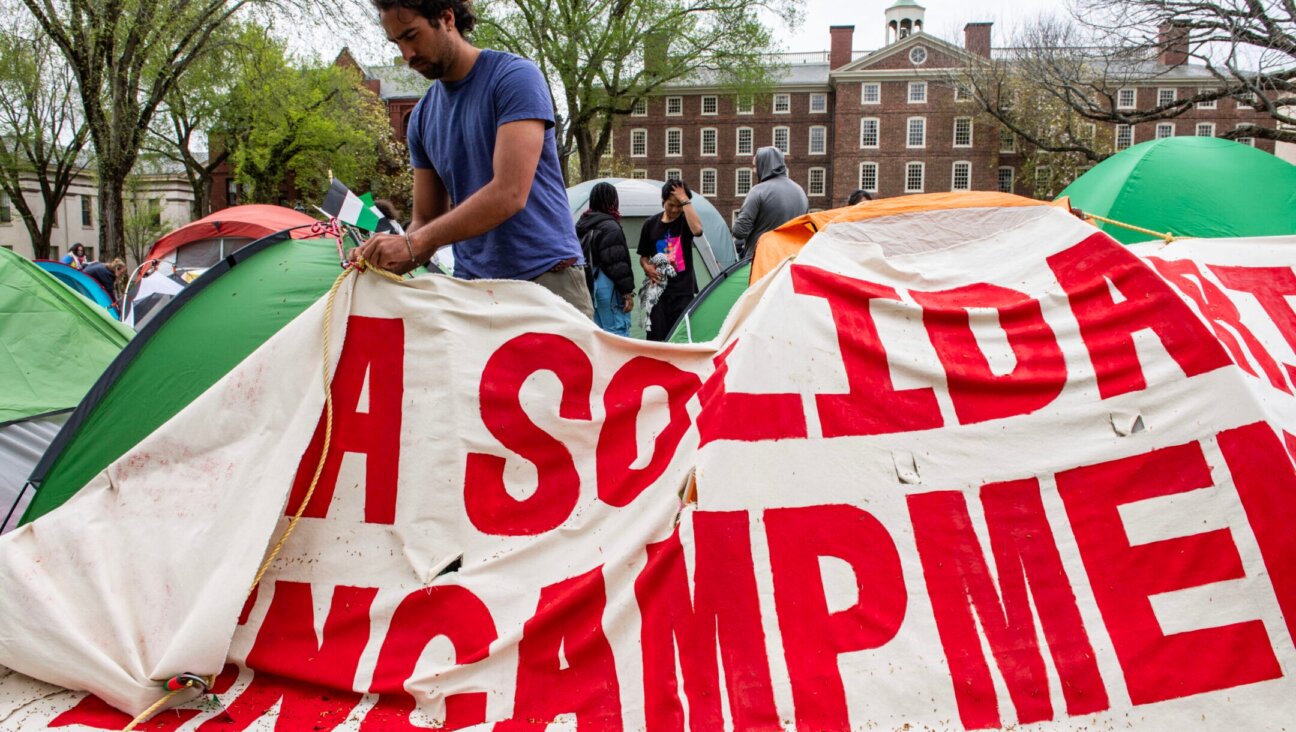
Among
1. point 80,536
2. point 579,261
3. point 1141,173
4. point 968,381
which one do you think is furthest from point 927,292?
point 1141,173

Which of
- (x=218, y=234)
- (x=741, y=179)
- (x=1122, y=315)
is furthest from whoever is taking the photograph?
(x=741, y=179)

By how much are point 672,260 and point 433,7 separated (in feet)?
13.8

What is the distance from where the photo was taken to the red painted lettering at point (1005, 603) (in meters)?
2.07

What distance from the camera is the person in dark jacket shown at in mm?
6531

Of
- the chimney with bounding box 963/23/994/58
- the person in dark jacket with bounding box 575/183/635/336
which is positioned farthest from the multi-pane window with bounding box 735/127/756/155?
the person in dark jacket with bounding box 575/183/635/336

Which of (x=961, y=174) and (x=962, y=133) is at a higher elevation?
(x=962, y=133)

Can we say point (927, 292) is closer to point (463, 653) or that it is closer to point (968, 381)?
point (968, 381)

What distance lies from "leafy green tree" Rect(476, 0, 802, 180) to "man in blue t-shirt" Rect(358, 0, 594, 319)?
82.5ft

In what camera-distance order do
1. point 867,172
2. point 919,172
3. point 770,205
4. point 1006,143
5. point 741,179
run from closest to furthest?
point 770,205 → point 1006,143 → point 919,172 → point 867,172 → point 741,179

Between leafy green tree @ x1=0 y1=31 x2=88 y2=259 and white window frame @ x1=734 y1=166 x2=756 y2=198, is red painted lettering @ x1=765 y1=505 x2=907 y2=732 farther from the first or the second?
white window frame @ x1=734 y1=166 x2=756 y2=198

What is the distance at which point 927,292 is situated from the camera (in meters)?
2.84

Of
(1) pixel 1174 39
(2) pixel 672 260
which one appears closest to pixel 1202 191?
(2) pixel 672 260

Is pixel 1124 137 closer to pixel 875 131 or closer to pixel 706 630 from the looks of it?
pixel 875 131

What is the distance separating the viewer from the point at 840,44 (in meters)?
54.8
